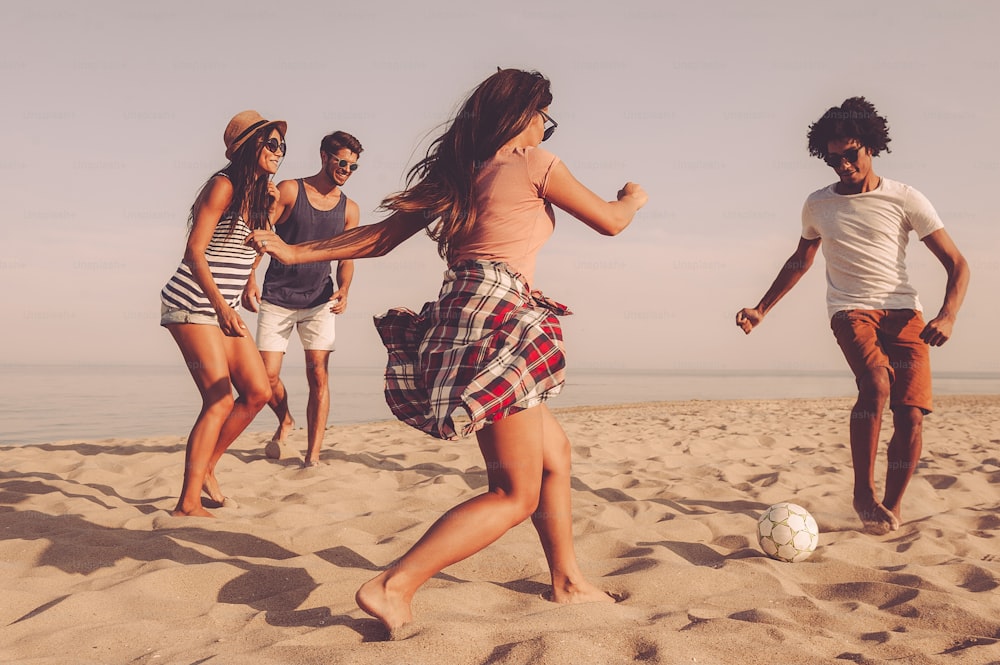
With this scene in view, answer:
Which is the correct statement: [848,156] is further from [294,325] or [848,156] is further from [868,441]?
[294,325]

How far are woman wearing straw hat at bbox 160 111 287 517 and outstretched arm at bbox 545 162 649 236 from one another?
1.93m

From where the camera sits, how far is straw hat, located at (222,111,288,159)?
3924 millimetres

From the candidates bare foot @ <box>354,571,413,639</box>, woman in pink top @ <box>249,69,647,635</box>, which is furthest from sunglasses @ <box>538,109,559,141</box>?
bare foot @ <box>354,571,413,639</box>

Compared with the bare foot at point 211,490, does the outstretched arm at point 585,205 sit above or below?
above

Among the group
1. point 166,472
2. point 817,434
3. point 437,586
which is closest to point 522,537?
point 437,586

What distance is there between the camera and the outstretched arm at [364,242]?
2.42 metres

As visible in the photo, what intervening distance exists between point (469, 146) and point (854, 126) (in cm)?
258

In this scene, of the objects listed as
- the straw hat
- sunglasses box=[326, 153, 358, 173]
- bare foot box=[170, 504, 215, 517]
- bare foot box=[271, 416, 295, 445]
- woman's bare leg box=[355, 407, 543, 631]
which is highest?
sunglasses box=[326, 153, 358, 173]

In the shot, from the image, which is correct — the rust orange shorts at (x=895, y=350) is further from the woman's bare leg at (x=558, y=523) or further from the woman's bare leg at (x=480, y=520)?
the woman's bare leg at (x=480, y=520)

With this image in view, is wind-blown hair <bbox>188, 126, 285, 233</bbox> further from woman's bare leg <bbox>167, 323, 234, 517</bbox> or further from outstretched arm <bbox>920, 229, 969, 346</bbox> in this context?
outstretched arm <bbox>920, 229, 969, 346</bbox>

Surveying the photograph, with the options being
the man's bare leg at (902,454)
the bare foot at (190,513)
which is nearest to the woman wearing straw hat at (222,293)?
the bare foot at (190,513)

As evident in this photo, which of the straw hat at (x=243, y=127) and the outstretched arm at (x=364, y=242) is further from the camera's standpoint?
Result: the straw hat at (x=243, y=127)

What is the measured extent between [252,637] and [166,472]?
11.6 ft

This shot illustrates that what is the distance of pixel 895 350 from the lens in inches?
156
